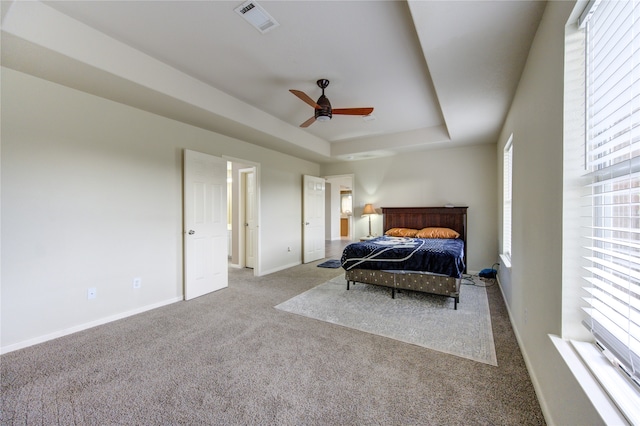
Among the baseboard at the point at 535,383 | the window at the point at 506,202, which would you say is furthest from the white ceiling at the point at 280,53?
the baseboard at the point at 535,383

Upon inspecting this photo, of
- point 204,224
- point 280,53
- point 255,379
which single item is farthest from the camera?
point 204,224

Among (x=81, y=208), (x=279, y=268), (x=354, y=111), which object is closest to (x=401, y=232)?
(x=279, y=268)

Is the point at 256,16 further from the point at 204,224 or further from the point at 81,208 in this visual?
the point at 204,224

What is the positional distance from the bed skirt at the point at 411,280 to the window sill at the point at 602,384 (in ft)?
6.09

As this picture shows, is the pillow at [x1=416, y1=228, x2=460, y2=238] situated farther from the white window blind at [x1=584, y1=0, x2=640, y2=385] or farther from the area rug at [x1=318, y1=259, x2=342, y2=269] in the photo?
the white window blind at [x1=584, y1=0, x2=640, y2=385]

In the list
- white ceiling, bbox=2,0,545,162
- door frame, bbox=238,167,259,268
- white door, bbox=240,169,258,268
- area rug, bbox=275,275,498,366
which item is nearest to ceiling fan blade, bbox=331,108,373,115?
white ceiling, bbox=2,0,545,162

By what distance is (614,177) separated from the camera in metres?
0.98

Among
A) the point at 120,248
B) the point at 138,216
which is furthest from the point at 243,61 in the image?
the point at 120,248

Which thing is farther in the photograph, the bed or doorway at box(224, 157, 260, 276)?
doorway at box(224, 157, 260, 276)

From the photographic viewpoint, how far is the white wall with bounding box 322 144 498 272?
4.69 metres

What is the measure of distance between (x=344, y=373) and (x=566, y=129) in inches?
78.6

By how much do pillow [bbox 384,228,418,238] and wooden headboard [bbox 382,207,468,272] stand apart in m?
0.24

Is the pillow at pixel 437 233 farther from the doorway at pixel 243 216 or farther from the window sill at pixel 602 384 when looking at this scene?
the window sill at pixel 602 384

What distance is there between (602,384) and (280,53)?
9.69 ft
